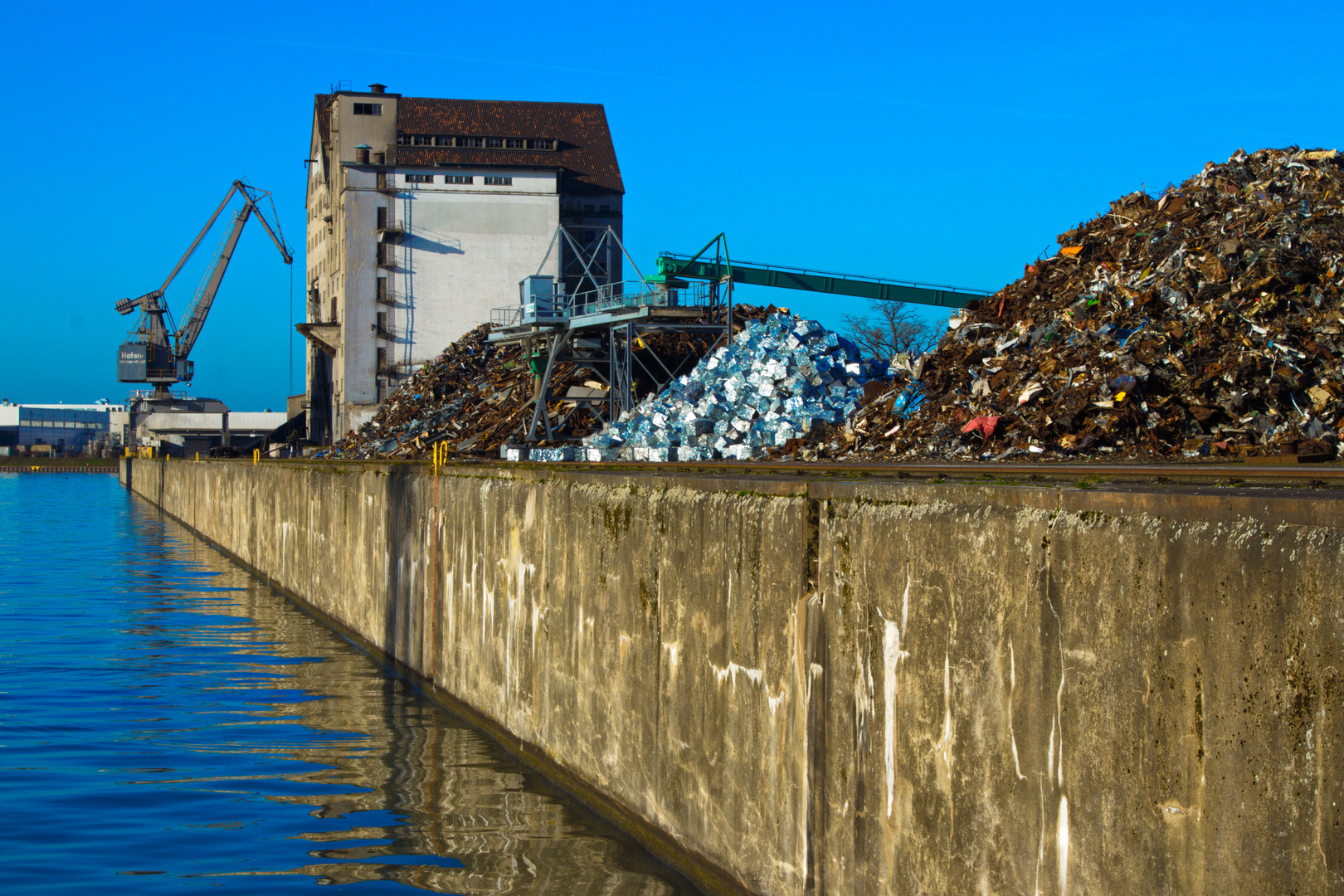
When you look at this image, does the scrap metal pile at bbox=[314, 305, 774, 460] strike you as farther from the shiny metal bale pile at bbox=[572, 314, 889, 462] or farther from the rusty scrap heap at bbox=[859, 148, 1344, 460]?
the rusty scrap heap at bbox=[859, 148, 1344, 460]

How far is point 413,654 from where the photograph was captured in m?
12.2

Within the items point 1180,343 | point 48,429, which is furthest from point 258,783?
point 48,429

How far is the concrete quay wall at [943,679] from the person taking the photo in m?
2.89

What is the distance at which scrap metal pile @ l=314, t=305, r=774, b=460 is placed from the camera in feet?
130

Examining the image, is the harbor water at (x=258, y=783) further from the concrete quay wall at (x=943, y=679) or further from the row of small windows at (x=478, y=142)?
the row of small windows at (x=478, y=142)

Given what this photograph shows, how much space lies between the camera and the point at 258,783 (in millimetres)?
8289

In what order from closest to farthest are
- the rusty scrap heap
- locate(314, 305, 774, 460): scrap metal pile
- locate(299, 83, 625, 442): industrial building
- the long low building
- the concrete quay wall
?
1. the concrete quay wall
2. the rusty scrap heap
3. locate(314, 305, 774, 460): scrap metal pile
4. locate(299, 83, 625, 442): industrial building
5. the long low building

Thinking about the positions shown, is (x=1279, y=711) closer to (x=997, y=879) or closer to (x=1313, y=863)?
(x=1313, y=863)

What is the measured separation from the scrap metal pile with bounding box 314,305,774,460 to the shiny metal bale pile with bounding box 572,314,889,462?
895cm

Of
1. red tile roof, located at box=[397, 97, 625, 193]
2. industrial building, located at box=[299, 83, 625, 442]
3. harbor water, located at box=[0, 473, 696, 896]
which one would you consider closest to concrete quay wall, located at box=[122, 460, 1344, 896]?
harbor water, located at box=[0, 473, 696, 896]

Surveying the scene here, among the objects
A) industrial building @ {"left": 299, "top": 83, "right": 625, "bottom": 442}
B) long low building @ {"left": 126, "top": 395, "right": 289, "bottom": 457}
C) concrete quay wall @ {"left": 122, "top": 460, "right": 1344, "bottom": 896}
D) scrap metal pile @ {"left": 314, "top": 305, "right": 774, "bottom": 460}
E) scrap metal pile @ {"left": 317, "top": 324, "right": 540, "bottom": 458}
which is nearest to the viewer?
concrete quay wall @ {"left": 122, "top": 460, "right": 1344, "bottom": 896}

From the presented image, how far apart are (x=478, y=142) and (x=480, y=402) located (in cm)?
2446

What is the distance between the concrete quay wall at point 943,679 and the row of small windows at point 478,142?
58.7 meters

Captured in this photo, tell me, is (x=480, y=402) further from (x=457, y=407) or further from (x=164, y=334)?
(x=164, y=334)
